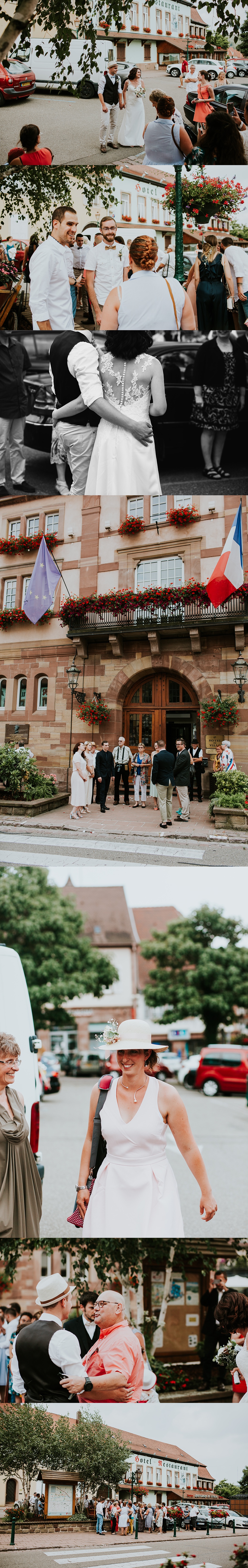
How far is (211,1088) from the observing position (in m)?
5.78

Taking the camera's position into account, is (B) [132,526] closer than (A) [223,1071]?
Yes

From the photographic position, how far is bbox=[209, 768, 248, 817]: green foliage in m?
4.18

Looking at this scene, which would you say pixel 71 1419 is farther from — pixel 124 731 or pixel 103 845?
pixel 124 731

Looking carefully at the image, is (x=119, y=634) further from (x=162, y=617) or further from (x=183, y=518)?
(x=183, y=518)

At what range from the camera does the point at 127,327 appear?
4695 millimetres

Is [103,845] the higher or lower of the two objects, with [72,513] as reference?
lower

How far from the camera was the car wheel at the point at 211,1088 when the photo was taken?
5.77m

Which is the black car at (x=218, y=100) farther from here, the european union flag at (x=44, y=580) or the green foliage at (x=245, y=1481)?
the green foliage at (x=245, y=1481)

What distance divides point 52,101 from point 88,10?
48 centimetres

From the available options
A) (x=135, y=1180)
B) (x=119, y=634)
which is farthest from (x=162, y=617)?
(x=135, y=1180)

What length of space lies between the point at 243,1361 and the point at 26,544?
4.44 metres

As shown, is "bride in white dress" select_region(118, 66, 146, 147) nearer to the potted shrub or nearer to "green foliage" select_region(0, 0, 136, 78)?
"green foliage" select_region(0, 0, 136, 78)

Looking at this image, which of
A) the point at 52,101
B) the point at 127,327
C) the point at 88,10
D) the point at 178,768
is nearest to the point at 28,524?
the point at 127,327

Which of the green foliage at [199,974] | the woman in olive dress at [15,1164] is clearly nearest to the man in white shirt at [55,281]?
the green foliage at [199,974]
